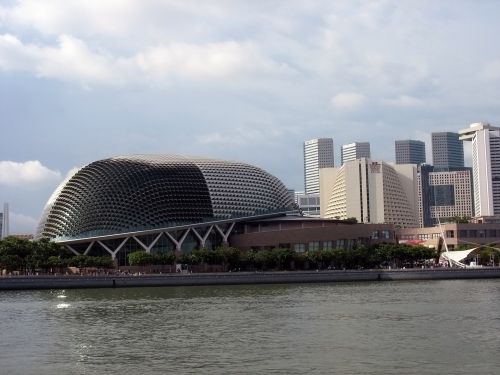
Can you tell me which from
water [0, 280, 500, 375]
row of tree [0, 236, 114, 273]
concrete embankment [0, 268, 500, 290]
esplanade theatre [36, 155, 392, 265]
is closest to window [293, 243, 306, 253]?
esplanade theatre [36, 155, 392, 265]

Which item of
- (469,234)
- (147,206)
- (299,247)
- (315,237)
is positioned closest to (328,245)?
(315,237)

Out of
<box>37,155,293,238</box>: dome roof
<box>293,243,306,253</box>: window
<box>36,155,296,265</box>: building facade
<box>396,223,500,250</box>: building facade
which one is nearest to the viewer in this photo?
<box>36,155,296,265</box>: building facade

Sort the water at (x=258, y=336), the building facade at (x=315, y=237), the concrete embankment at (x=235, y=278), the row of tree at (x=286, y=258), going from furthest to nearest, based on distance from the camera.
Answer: the building facade at (x=315, y=237) < the row of tree at (x=286, y=258) < the concrete embankment at (x=235, y=278) < the water at (x=258, y=336)

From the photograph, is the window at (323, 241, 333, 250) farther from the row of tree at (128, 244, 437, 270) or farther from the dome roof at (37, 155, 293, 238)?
the dome roof at (37, 155, 293, 238)

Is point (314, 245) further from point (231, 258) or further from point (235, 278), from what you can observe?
point (235, 278)

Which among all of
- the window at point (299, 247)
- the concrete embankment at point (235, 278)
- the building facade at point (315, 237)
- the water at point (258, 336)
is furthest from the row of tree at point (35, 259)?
the water at point (258, 336)

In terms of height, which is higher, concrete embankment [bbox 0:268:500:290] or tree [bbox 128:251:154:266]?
tree [bbox 128:251:154:266]

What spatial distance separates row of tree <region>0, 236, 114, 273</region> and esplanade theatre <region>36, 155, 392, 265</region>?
15.5 m

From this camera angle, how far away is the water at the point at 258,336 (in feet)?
101

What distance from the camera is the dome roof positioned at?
407 feet

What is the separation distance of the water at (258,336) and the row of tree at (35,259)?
120 feet

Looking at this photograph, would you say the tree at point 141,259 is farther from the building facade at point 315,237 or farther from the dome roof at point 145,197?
the building facade at point 315,237

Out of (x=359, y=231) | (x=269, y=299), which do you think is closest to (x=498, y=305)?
(x=269, y=299)

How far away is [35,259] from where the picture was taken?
101m
